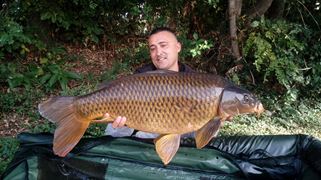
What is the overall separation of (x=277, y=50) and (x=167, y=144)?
3080 mm

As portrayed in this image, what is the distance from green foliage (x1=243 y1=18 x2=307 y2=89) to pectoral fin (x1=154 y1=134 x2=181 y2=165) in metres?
2.78

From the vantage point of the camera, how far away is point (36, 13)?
5031mm

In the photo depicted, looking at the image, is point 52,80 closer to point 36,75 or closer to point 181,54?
point 36,75

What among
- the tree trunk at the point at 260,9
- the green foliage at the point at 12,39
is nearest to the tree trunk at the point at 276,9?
the tree trunk at the point at 260,9

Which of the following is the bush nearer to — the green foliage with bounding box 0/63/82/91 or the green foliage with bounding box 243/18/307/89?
the green foliage with bounding box 243/18/307/89

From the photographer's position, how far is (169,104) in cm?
182

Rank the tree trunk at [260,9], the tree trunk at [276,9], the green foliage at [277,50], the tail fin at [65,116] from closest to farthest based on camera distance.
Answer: the tail fin at [65,116], the green foliage at [277,50], the tree trunk at [260,9], the tree trunk at [276,9]

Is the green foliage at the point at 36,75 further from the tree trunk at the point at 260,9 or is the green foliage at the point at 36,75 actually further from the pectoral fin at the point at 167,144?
the pectoral fin at the point at 167,144

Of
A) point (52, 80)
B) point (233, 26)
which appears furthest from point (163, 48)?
point (233, 26)

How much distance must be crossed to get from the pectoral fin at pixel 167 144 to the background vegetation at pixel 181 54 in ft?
6.50

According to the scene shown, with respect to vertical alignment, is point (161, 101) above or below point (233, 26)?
below

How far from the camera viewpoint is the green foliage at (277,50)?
14.9 ft

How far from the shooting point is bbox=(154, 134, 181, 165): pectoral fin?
1877 mm

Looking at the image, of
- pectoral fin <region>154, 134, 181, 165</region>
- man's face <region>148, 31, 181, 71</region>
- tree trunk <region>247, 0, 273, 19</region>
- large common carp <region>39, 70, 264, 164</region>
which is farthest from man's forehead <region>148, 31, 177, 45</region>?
tree trunk <region>247, 0, 273, 19</region>
